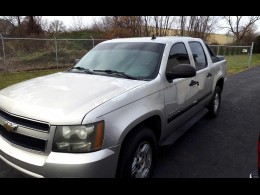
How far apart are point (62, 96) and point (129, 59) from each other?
54.1 inches

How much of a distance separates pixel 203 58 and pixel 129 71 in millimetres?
2231

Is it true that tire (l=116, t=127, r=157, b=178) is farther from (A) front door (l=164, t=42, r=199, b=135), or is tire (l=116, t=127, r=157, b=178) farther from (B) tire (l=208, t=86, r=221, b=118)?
(B) tire (l=208, t=86, r=221, b=118)

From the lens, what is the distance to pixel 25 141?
262cm

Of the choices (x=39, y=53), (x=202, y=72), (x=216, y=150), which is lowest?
(x=216, y=150)

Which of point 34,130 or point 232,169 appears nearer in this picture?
point 34,130

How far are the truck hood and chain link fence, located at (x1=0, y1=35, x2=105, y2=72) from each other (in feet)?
36.2

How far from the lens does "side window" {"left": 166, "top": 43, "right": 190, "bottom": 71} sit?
12.7ft

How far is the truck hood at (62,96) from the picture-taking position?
2473 mm

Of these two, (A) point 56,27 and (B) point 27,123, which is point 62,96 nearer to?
(B) point 27,123

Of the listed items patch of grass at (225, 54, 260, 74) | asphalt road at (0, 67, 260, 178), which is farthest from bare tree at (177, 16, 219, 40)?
asphalt road at (0, 67, 260, 178)

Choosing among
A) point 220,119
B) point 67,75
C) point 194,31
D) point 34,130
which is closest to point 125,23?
point 194,31

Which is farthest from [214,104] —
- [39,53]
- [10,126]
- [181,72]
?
[39,53]
